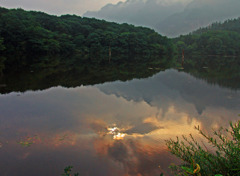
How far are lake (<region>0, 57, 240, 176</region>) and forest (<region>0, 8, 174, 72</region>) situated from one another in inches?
748

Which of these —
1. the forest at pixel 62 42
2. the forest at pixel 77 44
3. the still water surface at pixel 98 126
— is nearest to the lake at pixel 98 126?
the still water surface at pixel 98 126

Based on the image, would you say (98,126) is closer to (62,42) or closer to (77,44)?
(62,42)

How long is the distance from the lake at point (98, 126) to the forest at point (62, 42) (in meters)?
19.0

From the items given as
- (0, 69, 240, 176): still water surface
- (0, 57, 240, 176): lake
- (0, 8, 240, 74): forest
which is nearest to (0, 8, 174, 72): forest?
(0, 8, 240, 74): forest

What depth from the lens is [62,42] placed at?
61.6m

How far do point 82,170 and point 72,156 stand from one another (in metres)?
0.82

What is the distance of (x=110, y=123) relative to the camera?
9023 mm

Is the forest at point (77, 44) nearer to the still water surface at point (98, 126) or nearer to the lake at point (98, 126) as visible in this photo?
the lake at point (98, 126)

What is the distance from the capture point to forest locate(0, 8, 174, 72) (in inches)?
1678

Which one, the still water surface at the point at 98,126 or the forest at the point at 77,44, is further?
the forest at the point at 77,44

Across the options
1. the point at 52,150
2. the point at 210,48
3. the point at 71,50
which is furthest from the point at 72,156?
the point at 210,48

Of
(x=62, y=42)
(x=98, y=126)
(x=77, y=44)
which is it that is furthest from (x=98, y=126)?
(x=77, y=44)

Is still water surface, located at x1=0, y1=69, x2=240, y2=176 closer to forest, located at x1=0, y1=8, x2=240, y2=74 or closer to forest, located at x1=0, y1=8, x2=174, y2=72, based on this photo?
forest, located at x1=0, y1=8, x2=240, y2=74

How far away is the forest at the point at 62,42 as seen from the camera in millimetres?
42625
